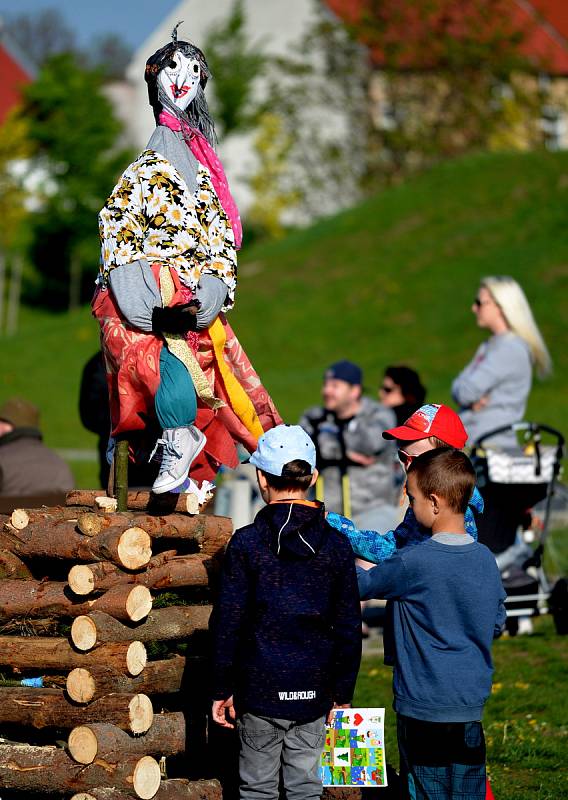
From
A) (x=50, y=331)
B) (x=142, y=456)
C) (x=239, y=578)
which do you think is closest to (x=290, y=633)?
(x=239, y=578)

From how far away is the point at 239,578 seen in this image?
180 inches

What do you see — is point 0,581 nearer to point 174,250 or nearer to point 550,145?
point 174,250

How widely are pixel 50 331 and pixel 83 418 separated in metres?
25.8

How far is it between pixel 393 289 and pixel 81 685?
84.8ft

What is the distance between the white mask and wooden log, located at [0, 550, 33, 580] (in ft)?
7.23

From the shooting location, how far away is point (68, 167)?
150 ft

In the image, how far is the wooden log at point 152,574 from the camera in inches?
197

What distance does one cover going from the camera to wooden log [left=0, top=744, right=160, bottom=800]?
16.1ft

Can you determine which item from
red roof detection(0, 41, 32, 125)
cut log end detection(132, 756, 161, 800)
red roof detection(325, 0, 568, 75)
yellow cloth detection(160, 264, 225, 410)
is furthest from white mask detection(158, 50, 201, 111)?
red roof detection(0, 41, 32, 125)

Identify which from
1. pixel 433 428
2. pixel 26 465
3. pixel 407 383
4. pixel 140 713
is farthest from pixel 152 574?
pixel 407 383

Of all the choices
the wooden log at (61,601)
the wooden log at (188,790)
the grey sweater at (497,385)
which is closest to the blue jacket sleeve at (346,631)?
the wooden log at (188,790)

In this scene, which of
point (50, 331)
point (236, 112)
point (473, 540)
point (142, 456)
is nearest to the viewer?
point (473, 540)

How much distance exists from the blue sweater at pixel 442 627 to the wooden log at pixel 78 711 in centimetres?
107

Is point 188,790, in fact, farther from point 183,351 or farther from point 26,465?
point 26,465
